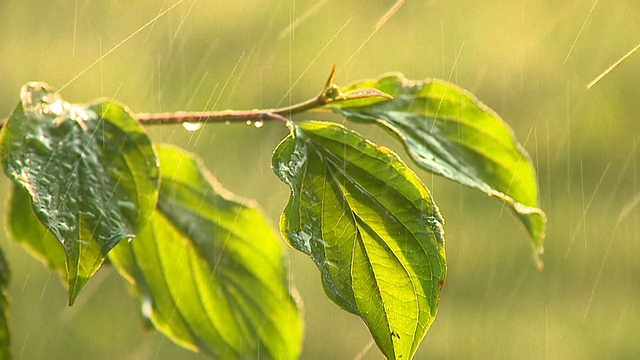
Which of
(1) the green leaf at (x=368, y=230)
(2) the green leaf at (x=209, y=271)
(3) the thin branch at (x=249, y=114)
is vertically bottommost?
(2) the green leaf at (x=209, y=271)

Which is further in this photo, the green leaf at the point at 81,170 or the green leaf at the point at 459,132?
the green leaf at the point at 459,132

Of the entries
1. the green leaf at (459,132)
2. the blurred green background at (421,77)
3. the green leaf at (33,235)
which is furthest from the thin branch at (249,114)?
the blurred green background at (421,77)

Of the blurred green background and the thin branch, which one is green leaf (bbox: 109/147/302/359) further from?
the blurred green background

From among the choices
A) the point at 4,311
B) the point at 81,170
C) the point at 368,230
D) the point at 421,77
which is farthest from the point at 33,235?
the point at 421,77

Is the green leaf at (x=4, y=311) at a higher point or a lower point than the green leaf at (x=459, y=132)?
lower

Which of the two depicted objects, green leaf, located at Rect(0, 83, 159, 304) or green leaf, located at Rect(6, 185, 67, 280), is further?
green leaf, located at Rect(6, 185, 67, 280)

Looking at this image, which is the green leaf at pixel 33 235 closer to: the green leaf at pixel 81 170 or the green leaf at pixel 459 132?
the green leaf at pixel 81 170

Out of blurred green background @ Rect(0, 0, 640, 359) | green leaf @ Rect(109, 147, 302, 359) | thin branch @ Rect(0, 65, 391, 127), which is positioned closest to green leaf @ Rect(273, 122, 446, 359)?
thin branch @ Rect(0, 65, 391, 127)
